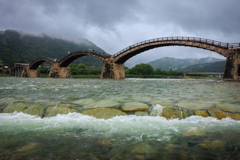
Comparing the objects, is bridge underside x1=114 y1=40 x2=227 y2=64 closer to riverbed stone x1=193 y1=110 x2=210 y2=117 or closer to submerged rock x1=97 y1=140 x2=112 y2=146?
riverbed stone x1=193 y1=110 x2=210 y2=117

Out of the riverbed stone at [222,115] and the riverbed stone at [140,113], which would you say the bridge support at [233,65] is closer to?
the riverbed stone at [222,115]

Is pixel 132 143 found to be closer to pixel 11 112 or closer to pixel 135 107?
pixel 135 107

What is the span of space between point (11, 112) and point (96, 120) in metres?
3.09

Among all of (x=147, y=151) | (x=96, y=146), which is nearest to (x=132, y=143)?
(x=147, y=151)

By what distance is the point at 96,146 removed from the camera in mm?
2609

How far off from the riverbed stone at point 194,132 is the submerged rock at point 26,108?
4157mm

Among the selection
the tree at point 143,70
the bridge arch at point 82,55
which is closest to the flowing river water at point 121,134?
the bridge arch at point 82,55

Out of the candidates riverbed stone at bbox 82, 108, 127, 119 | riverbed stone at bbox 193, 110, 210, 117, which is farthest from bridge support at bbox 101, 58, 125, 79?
riverbed stone at bbox 193, 110, 210, 117

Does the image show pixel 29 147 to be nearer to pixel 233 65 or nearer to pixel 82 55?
pixel 233 65

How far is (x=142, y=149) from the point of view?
2.48 metres

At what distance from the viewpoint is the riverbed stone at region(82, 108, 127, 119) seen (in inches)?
175

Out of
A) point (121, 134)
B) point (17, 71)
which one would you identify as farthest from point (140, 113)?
point (17, 71)

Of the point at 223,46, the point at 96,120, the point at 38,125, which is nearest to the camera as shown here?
the point at 38,125

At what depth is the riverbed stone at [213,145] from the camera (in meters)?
2.47
